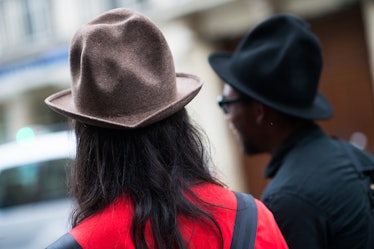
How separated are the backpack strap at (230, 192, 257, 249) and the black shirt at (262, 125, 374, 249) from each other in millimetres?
421

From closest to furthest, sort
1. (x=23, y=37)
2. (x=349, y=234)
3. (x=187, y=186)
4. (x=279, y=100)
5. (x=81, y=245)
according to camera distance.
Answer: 1. (x=81, y=245)
2. (x=187, y=186)
3. (x=349, y=234)
4. (x=279, y=100)
5. (x=23, y=37)

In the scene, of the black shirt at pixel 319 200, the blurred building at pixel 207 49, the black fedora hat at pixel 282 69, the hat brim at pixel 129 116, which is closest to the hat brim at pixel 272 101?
the black fedora hat at pixel 282 69

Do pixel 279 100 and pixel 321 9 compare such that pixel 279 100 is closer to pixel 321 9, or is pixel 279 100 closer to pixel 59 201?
pixel 59 201

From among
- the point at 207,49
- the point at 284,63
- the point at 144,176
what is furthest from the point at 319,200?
the point at 207,49

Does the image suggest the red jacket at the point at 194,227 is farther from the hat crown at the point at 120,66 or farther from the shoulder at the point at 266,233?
the hat crown at the point at 120,66

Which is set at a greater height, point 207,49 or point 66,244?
point 66,244

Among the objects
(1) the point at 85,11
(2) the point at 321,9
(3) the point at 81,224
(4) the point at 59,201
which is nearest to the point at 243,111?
(3) the point at 81,224

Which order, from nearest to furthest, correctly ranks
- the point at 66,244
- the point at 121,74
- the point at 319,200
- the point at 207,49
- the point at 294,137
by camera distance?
1. the point at 66,244
2. the point at 121,74
3. the point at 319,200
4. the point at 294,137
5. the point at 207,49

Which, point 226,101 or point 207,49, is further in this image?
point 207,49

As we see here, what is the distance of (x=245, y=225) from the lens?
54.9 inches

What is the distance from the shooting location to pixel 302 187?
193 cm

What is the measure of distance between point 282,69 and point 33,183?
15.3 feet

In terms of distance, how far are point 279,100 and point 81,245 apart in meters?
1.26

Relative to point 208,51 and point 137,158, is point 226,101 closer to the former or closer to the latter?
point 137,158
